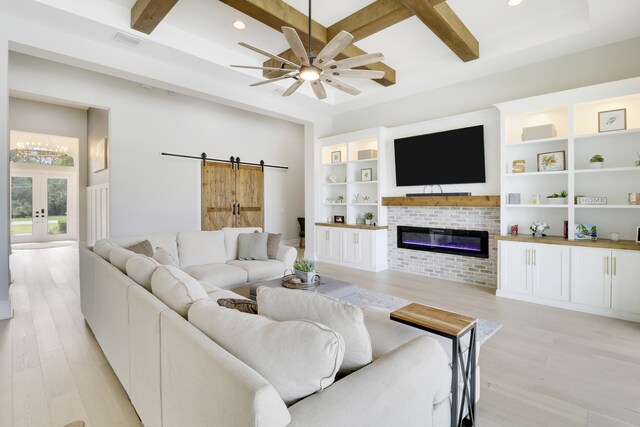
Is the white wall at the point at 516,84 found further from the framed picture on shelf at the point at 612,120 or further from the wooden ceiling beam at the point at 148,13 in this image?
the wooden ceiling beam at the point at 148,13

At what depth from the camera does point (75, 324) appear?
322 centimetres

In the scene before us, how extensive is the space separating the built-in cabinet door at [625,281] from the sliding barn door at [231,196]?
21.3 feet

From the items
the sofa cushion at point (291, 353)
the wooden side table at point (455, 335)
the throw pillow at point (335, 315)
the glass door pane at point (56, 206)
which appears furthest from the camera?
the glass door pane at point (56, 206)

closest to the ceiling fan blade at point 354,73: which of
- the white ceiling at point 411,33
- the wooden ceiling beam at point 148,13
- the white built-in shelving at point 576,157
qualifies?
the white ceiling at point 411,33

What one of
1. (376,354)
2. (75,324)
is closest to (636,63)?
(376,354)

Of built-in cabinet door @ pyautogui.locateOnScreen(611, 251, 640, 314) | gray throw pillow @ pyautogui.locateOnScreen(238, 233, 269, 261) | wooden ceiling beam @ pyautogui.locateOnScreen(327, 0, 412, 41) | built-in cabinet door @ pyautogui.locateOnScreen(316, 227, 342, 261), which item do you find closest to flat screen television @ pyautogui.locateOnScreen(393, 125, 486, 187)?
built-in cabinet door @ pyautogui.locateOnScreen(316, 227, 342, 261)

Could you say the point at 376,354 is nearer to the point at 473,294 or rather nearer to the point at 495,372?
the point at 495,372

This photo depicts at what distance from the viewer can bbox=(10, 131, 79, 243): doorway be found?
8.84 meters

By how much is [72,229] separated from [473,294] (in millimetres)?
11397

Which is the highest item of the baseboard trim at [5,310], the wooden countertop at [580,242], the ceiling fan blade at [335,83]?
the ceiling fan blade at [335,83]

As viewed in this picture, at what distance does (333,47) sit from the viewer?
107 inches

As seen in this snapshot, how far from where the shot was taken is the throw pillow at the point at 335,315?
1.23 m

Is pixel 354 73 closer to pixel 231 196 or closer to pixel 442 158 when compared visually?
pixel 442 158

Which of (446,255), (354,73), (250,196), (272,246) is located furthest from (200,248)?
(446,255)
